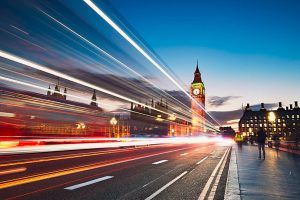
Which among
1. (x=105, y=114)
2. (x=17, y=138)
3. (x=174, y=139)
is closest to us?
(x=17, y=138)

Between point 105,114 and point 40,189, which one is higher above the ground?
point 105,114

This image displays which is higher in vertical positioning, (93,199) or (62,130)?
(62,130)

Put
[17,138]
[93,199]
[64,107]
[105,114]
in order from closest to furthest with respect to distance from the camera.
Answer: [93,199], [17,138], [64,107], [105,114]

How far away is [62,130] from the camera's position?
2391 centimetres

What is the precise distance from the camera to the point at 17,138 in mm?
17438

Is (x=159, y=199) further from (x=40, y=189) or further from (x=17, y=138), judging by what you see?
(x=17, y=138)

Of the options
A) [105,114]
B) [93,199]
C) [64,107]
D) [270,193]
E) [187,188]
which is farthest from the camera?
[105,114]

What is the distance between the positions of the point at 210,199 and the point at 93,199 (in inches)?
105

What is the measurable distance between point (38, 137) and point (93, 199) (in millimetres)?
15849

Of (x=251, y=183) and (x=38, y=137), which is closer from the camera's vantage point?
(x=251, y=183)

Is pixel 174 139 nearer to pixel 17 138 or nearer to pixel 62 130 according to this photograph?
pixel 62 130

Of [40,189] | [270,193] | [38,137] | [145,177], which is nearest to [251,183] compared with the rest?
[270,193]

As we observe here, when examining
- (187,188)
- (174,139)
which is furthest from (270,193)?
(174,139)

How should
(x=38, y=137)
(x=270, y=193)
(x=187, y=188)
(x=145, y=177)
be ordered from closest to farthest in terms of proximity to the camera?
(x=270, y=193), (x=187, y=188), (x=145, y=177), (x=38, y=137)
